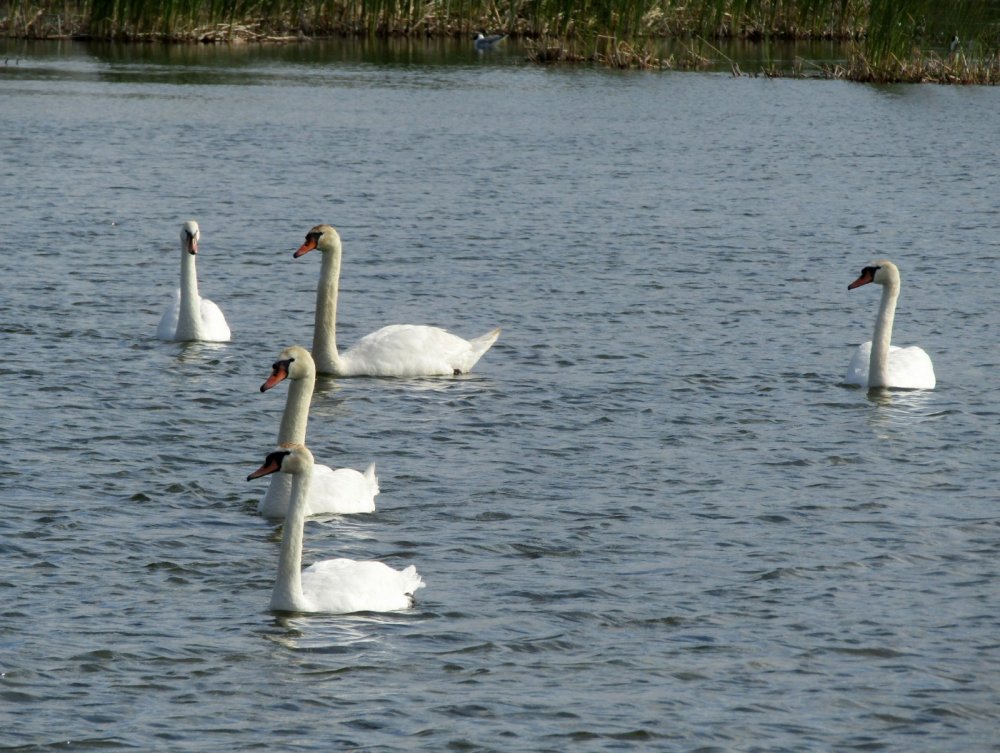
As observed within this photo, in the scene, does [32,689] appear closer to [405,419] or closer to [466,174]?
[405,419]

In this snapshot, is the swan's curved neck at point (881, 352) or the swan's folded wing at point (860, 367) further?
the swan's folded wing at point (860, 367)

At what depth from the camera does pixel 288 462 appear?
30.7 feet

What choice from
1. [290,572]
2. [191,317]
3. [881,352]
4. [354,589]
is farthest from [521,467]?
[191,317]

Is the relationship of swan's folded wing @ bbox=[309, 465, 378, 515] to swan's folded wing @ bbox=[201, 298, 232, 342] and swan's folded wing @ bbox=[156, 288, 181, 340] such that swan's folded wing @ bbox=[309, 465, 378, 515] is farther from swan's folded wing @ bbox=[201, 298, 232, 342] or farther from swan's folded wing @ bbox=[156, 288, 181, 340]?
swan's folded wing @ bbox=[156, 288, 181, 340]

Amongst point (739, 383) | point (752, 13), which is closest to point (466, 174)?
point (739, 383)

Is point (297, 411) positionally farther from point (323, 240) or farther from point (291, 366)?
point (323, 240)

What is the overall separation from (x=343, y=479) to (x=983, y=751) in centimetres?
417

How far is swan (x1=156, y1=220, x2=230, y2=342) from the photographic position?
15.2 m

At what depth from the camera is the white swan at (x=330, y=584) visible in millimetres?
8773

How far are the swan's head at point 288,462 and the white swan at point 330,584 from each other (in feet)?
1.03

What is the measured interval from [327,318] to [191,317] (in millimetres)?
1323

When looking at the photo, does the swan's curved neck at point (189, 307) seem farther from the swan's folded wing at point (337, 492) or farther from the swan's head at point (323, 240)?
the swan's folded wing at point (337, 492)

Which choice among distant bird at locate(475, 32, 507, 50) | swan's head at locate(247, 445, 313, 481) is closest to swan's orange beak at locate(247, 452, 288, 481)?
swan's head at locate(247, 445, 313, 481)

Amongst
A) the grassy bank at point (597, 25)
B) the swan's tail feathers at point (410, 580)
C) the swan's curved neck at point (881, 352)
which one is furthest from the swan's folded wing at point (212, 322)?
the grassy bank at point (597, 25)
